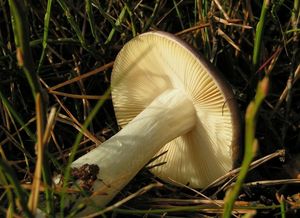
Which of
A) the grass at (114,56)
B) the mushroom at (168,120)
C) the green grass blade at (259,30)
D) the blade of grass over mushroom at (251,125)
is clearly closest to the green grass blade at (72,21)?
the grass at (114,56)

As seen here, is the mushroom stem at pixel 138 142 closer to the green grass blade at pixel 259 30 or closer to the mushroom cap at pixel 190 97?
the mushroom cap at pixel 190 97

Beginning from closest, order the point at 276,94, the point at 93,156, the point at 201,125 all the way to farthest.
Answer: the point at 93,156 < the point at 201,125 < the point at 276,94

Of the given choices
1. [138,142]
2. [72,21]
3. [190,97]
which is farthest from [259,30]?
[72,21]

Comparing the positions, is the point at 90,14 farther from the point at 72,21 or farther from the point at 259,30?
the point at 259,30

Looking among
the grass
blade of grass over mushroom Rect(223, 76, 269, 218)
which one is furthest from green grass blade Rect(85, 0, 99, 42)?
blade of grass over mushroom Rect(223, 76, 269, 218)

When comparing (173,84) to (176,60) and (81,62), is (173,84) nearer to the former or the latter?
(176,60)

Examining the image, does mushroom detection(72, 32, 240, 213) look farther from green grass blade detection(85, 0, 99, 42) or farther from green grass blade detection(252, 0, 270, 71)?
green grass blade detection(252, 0, 270, 71)

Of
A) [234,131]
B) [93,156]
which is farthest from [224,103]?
[93,156]
